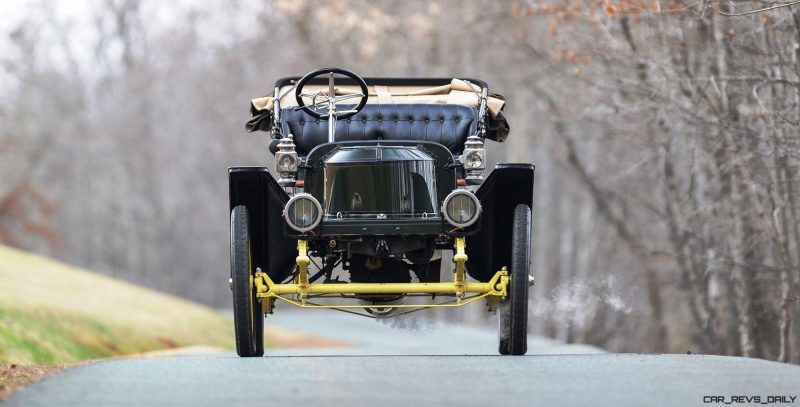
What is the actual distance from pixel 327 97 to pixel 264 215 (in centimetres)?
230

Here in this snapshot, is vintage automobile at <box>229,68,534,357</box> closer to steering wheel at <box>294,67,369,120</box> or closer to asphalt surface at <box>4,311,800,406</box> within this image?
steering wheel at <box>294,67,369,120</box>

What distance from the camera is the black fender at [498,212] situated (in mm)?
12914

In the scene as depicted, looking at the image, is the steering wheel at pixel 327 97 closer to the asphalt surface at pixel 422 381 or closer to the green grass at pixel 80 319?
the asphalt surface at pixel 422 381

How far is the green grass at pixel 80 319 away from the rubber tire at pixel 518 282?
641cm

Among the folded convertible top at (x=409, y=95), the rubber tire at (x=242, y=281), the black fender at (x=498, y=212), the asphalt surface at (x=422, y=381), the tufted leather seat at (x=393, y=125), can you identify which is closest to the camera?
the asphalt surface at (x=422, y=381)

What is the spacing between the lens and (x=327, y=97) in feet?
48.5

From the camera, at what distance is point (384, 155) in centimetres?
1284

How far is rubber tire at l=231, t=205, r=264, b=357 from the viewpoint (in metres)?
12.5

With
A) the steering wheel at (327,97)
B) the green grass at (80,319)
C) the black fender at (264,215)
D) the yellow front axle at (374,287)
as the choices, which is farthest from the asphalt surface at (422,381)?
the green grass at (80,319)

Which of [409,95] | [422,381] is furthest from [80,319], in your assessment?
[422,381]

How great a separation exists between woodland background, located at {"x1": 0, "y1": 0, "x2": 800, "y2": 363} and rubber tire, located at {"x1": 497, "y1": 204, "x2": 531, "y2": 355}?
2855 millimetres

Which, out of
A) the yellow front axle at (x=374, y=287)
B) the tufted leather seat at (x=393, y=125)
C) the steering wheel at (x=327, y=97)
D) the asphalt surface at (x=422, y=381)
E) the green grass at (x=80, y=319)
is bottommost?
the green grass at (x=80, y=319)

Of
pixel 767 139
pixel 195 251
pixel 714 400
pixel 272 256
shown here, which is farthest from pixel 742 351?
pixel 195 251

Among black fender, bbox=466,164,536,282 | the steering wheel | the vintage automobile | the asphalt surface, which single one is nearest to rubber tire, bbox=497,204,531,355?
the vintage automobile
